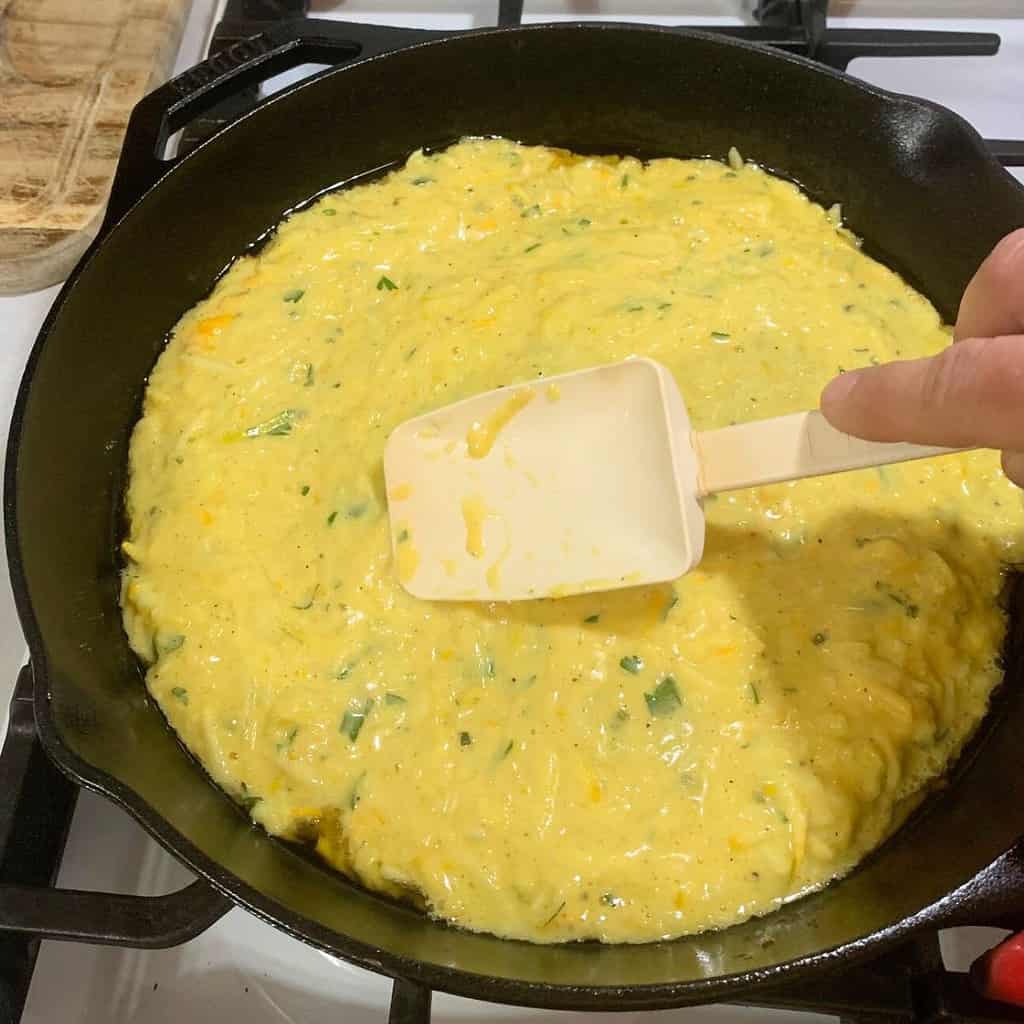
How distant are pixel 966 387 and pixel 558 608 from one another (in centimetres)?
71

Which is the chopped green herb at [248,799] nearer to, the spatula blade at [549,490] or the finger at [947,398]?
the spatula blade at [549,490]

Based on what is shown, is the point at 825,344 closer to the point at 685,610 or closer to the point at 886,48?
the point at 685,610

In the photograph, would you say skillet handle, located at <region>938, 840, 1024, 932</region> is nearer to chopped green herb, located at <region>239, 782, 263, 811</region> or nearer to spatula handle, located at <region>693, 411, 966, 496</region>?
spatula handle, located at <region>693, 411, 966, 496</region>

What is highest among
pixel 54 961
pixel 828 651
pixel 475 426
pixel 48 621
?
pixel 475 426

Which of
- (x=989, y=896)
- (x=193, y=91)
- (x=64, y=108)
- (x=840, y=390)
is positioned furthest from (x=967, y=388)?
(x=64, y=108)

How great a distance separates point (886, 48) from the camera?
77.0 inches

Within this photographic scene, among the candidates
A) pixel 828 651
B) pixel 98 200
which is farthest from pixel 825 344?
pixel 98 200

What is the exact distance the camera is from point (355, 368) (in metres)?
1.63

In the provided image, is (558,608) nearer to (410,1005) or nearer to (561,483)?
(561,483)

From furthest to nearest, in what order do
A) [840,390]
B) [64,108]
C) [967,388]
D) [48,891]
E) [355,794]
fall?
[64,108] < [355,794] < [48,891] < [840,390] < [967,388]

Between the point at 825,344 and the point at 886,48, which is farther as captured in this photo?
the point at 886,48

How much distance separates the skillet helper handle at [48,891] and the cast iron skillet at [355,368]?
7 cm

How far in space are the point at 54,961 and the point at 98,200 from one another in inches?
56.8

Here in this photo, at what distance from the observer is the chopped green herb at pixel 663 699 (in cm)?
130
